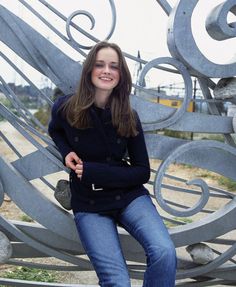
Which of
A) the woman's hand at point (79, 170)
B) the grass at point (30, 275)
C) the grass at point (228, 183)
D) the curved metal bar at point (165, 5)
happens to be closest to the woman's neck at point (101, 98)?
the woman's hand at point (79, 170)

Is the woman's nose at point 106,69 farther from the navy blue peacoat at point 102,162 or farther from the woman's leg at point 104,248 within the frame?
the woman's leg at point 104,248

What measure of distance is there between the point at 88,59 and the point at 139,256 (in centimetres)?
97

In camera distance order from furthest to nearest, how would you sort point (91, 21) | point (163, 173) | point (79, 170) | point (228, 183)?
point (228, 183) < point (163, 173) < point (91, 21) < point (79, 170)

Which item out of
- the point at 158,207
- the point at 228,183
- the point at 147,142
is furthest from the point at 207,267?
the point at 228,183

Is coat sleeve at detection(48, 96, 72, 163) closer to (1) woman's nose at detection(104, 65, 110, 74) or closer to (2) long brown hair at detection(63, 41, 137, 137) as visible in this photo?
(2) long brown hair at detection(63, 41, 137, 137)

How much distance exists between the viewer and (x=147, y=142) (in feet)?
6.85

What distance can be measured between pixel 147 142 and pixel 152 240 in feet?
1.69

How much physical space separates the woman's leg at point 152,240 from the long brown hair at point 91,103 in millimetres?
313

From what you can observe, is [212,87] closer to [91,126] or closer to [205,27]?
[205,27]

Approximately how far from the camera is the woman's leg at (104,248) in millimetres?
1692

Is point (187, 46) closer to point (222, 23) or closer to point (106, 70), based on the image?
point (222, 23)

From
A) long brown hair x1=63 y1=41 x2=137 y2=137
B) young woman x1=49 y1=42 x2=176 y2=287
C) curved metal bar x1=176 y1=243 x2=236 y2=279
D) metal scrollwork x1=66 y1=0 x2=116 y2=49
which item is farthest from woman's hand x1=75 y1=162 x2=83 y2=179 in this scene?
curved metal bar x1=176 y1=243 x2=236 y2=279

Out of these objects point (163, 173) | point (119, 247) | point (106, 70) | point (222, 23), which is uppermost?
point (222, 23)

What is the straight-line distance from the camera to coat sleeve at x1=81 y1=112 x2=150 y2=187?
180cm
